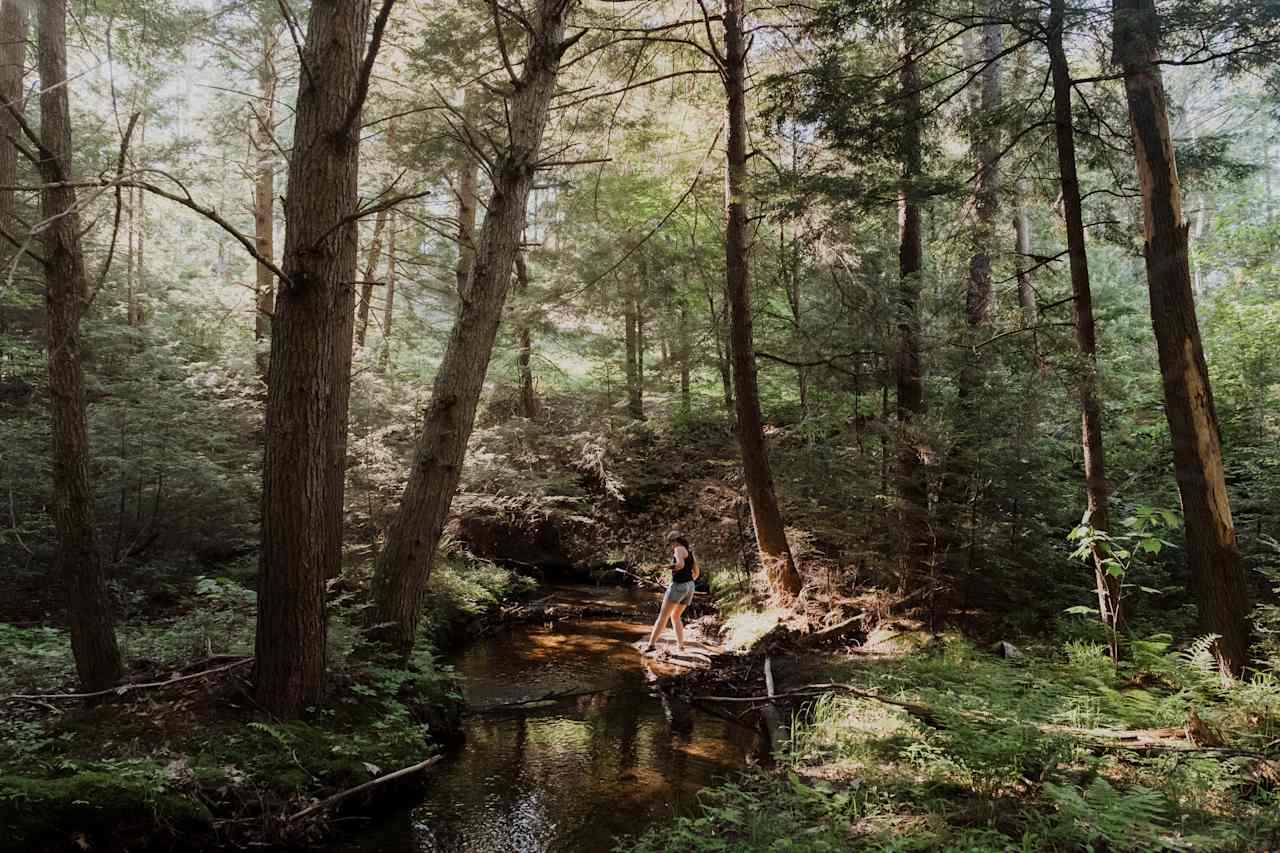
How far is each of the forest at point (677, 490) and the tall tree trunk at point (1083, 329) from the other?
5cm

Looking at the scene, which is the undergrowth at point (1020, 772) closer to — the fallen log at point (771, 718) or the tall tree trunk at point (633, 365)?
the fallen log at point (771, 718)

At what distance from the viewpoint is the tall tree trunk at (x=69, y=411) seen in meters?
4.75

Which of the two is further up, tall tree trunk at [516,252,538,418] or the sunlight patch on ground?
tall tree trunk at [516,252,538,418]

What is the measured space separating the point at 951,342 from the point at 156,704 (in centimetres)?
858

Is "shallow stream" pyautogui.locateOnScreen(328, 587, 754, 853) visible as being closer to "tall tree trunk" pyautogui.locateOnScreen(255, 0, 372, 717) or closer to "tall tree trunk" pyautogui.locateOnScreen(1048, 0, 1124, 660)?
"tall tree trunk" pyautogui.locateOnScreen(255, 0, 372, 717)

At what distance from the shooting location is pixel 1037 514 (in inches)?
327

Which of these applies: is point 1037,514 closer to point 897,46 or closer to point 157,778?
point 897,46

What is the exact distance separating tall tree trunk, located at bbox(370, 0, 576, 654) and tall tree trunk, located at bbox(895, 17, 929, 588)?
14.0 ft

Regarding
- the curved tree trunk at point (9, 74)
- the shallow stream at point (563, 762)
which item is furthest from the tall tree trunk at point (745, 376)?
the curved tree trunk at point (9, 74)

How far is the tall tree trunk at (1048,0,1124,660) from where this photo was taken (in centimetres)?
708

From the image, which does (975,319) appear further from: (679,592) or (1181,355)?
(679,592)

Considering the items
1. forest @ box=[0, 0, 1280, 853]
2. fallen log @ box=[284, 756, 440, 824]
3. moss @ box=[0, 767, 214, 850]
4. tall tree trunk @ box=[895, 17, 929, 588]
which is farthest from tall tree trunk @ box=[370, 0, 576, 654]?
tall tree trunk @ box=[895, 17, 929, 588]

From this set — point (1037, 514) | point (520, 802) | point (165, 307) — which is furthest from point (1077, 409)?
point (165, 307)

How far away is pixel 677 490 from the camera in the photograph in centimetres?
1545
